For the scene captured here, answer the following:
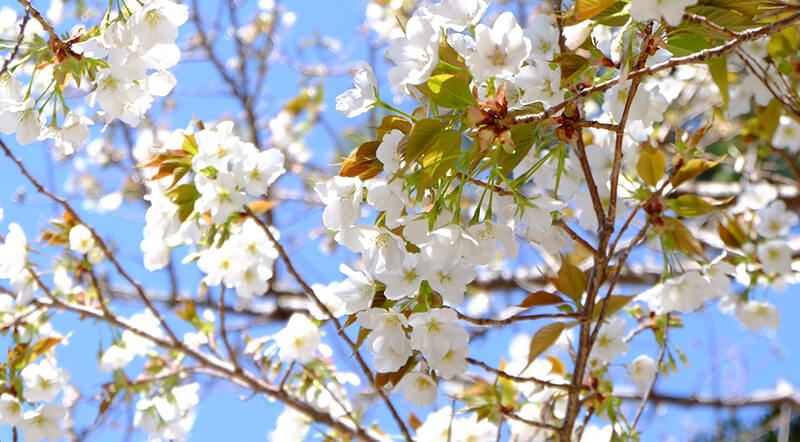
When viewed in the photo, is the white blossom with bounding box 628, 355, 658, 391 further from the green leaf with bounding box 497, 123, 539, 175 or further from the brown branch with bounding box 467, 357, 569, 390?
the green leaf with bounding box 497, 123, 539, 175

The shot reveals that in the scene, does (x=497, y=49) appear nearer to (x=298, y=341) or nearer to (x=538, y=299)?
(x=538, y=299)

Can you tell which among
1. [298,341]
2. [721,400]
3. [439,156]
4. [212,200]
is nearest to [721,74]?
[439,156]

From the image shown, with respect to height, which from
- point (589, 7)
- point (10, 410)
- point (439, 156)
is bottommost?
point (10, 410)

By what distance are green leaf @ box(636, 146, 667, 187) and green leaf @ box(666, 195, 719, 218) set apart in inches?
2.1

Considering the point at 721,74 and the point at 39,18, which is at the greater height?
the point at 721,74

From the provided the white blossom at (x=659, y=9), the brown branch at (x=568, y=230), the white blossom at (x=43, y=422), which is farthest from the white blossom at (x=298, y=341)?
the white blossom at (x=659, y=9)

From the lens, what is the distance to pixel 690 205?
110cm

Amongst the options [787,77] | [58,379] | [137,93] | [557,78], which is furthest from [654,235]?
[58,379]

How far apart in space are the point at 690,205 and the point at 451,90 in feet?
1.76

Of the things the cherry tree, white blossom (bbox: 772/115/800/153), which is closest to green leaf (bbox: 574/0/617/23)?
the cherry tree

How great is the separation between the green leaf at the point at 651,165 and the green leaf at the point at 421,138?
Result: 461 millimetres

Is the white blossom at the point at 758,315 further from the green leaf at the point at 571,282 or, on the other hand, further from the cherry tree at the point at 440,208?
the green leaf at the point at 571,282

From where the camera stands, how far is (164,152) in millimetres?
1079

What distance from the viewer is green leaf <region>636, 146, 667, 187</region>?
1062 mm
